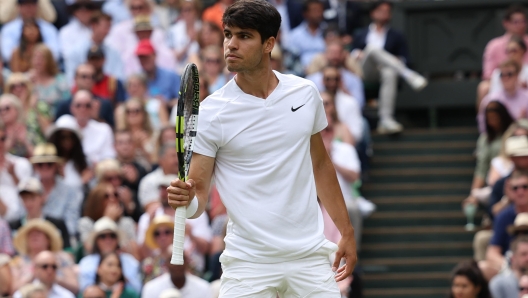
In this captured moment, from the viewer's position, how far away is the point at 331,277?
590 cm

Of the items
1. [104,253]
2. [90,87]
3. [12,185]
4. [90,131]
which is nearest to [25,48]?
[90,87]

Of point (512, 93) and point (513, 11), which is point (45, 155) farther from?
point (513, 11)

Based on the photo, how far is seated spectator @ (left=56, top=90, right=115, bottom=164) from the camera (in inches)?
486

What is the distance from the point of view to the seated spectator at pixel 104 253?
10453 mm

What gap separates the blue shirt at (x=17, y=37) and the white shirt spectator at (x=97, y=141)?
1.92m

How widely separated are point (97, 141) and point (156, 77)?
5.22 ft

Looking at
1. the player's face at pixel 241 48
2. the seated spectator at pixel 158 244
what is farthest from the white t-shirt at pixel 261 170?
the seated spectator at pixel 158 244

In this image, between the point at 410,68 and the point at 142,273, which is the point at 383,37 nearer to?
the point at 410,68

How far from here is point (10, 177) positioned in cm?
1162

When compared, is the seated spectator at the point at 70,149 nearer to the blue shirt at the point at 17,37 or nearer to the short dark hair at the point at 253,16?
the blue shirt at the point at 17,37

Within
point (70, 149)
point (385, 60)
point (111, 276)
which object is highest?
point (385, 60)

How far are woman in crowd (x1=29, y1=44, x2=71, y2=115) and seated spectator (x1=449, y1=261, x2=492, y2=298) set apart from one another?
5.42 meters

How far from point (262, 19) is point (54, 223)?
578 centimetres

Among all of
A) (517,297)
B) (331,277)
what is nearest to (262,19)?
(331,277)
